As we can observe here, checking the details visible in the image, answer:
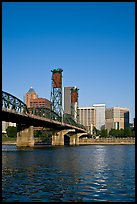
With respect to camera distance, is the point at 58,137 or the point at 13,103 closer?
the point at 13,103

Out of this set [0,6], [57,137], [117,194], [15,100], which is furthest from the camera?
[57,137]

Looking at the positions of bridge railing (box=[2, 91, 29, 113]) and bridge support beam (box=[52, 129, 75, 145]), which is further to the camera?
bridge support beam (box=[52, 129, 75, 145])

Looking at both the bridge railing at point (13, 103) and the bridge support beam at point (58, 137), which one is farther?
the bridge support beam at point (58, 137)

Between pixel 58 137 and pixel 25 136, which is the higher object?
pixel 25 136

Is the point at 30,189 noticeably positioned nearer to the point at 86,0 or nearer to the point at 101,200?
the point at 101,200

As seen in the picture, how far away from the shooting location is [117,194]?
27.1 metres

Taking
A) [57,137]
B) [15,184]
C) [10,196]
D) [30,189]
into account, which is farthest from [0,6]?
[57,137]

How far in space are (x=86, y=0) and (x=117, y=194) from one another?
49.5 ft

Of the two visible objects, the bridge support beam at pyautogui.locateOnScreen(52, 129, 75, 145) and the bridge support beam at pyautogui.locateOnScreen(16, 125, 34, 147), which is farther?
the bridge support beam at pyautogui.locateOnScreen(52, 129, 75, 145)

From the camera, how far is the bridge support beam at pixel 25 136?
455 ft

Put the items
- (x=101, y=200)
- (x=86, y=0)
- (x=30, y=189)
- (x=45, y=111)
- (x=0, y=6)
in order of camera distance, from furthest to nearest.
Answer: (x=45, y=111) < (x=30, y=189) < (x=101, y=200) < (x=0, y=6) < (x=86, y=0)

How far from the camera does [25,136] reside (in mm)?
139000

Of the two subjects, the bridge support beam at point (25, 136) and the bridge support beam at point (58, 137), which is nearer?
the bridge support beam at point (25, 136)

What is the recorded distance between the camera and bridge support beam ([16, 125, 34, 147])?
139 meters
